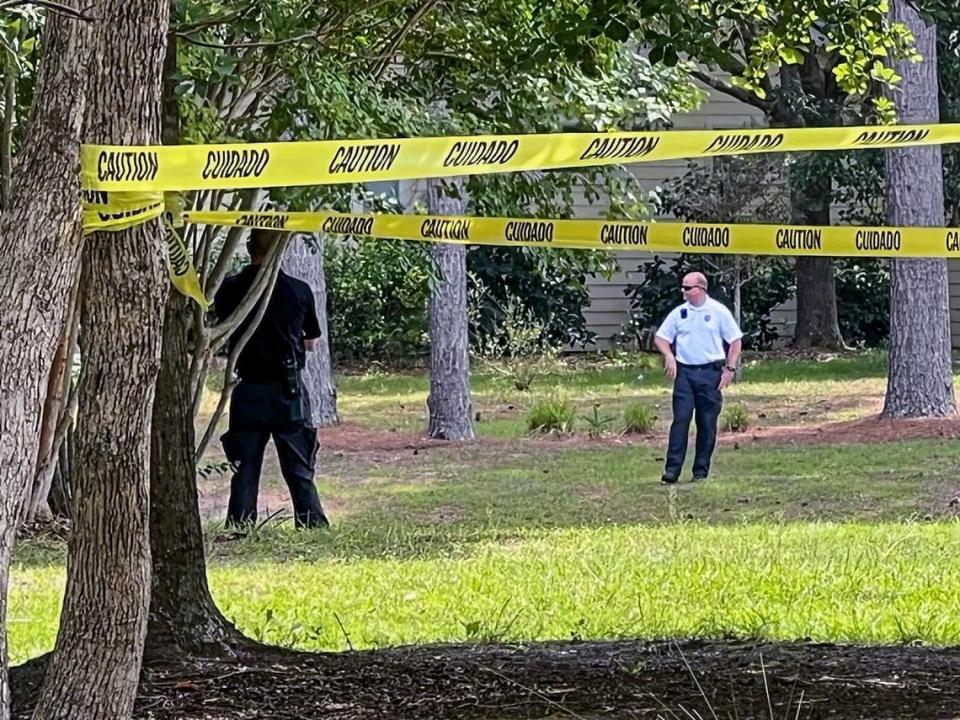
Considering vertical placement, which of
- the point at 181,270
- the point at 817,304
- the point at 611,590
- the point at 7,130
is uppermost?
the point at 7,130

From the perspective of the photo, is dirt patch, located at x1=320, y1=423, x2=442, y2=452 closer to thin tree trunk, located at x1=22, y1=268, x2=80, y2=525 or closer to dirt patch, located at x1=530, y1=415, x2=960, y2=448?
dirt patch, located at x1=530, y1=415, x2=960, y2=448

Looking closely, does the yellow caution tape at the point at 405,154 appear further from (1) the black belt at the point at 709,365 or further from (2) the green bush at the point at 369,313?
(2) the green bush at the point at 369,313

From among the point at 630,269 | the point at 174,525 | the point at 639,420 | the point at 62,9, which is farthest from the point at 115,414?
the point at 630,269

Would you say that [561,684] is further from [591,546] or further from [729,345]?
[729,345]

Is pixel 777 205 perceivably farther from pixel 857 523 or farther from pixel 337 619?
pixel 337 619

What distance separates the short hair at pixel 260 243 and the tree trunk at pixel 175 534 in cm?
236

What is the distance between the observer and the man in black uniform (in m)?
9.38

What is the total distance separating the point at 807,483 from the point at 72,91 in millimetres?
9082

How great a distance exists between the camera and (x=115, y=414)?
3.98 m

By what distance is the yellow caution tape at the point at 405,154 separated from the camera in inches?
154

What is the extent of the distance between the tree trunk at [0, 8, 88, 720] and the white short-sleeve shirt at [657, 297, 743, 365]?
855 centimetres

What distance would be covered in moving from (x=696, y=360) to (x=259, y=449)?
3857mm

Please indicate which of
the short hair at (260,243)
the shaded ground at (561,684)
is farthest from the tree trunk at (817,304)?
the shaded ground at (561,684)

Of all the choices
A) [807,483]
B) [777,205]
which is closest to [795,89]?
[777,205]
